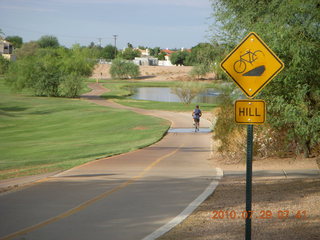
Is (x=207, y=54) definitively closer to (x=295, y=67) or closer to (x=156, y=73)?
(x=295, y=67)

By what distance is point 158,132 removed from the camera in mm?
31969

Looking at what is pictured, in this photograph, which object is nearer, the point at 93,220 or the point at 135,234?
the point at 135,234

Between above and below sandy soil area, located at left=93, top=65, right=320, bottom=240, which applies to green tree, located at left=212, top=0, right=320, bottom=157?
above

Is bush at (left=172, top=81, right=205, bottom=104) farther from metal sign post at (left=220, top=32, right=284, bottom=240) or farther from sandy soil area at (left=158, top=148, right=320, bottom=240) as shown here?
metal sign post at (left=220, top=32, right=284, bottom=240)

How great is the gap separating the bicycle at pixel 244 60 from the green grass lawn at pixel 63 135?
11576 mm

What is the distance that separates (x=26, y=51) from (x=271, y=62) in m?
171

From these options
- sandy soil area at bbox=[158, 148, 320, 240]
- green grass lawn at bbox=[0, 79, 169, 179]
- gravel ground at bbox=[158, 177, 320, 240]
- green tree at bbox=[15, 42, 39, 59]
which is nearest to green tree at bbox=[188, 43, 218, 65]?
green grass lawn at bbox=[0, 79, 169, 179]

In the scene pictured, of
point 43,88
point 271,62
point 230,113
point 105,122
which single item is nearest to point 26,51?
point 43,88

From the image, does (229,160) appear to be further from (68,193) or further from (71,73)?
(71,73)

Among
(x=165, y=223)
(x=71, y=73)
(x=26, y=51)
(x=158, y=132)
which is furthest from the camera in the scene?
(x=26, y=51)

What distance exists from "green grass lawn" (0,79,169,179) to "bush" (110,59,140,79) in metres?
85.9

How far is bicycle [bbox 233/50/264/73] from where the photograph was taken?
657 cm

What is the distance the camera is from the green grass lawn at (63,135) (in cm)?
2127
